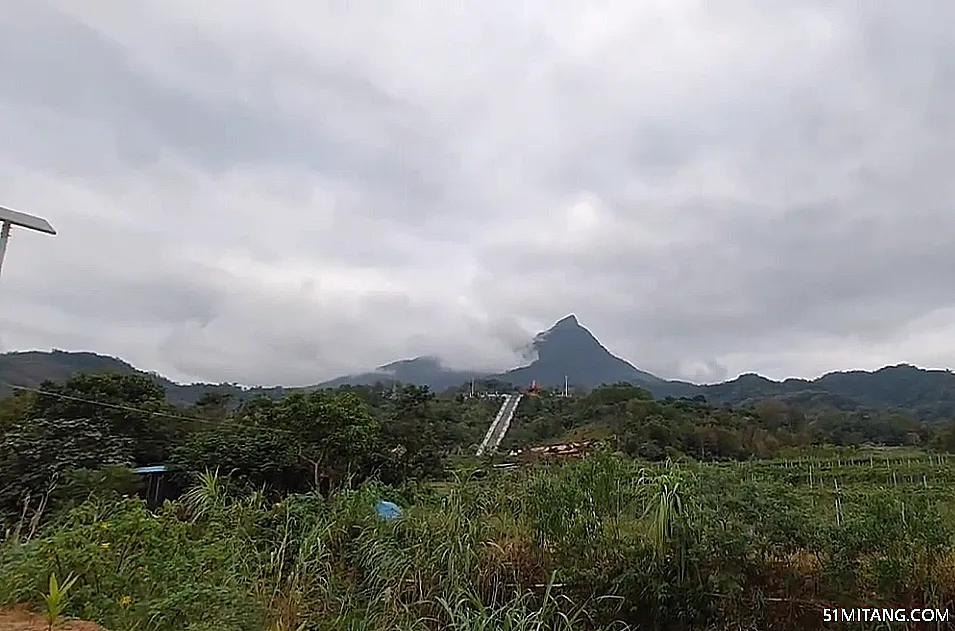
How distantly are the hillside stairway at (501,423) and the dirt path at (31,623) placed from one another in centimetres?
1206

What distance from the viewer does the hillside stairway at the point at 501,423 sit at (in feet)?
62.0

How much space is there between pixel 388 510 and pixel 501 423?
19571 millimetres

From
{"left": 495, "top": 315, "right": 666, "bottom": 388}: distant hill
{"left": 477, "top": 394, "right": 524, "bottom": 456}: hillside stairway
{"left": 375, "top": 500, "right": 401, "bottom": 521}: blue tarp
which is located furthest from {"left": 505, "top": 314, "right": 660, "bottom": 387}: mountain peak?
{"left": 375, "top": 500, "right": 401, "bottom": 521}: blue tarp

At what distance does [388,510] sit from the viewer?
5.62 meters

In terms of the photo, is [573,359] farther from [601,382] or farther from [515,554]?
[515,554]

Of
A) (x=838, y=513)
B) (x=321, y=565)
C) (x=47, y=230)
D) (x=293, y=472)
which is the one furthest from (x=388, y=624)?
(x=293, y=472)

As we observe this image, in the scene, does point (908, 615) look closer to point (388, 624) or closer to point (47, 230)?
point (388, 624)

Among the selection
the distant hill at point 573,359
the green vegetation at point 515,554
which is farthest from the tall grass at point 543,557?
the distant hill at point 573,359

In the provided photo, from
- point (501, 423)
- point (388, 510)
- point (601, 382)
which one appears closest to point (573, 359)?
point (601, 382)

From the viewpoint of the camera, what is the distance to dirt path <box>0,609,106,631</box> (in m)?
3.12

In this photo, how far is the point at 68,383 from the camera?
1655 centimetres

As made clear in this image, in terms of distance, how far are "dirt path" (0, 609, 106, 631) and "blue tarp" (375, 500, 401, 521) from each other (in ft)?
7.44

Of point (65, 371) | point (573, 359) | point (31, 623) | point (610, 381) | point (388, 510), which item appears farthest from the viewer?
point (573, 359)

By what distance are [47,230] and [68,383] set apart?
13.0m
